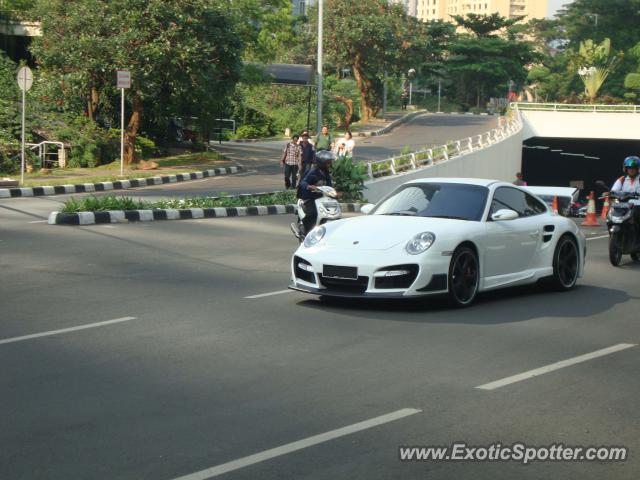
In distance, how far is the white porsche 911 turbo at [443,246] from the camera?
1092 cm

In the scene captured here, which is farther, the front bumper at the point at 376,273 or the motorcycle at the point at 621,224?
the motorcycle at the point at 621,224

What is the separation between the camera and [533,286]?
13820mm

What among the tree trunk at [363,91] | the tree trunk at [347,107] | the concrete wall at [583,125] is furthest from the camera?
the tree trunk at [363,91]

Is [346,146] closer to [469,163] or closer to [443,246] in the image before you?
[469,163]

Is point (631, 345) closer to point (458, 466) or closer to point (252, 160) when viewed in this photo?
point (458, 466)

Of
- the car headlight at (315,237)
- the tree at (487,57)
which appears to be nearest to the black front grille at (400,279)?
the car headlight at (315,237)

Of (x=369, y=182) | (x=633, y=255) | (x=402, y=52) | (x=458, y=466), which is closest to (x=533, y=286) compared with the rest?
(x=633, y=255)

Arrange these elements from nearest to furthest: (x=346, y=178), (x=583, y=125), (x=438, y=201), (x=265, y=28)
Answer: (x=438, y=201)
(x=346, y=178)
(x=583, y=125)
(x=265, y=28)

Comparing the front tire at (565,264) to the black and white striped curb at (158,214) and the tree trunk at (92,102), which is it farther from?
the tree trunk at (92,102)

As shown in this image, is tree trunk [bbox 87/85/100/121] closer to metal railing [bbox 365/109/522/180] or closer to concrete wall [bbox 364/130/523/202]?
metal railing [bbox 365/109/522/180]

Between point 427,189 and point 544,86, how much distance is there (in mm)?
93392

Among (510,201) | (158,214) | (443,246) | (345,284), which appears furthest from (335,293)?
(158,214)

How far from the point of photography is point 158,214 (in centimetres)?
2219

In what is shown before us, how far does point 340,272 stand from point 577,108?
62067mm
